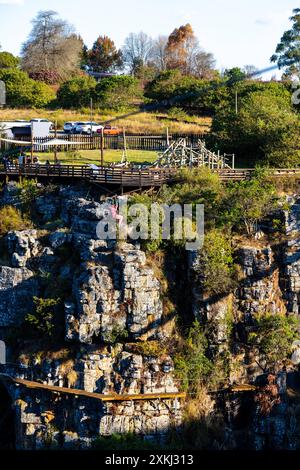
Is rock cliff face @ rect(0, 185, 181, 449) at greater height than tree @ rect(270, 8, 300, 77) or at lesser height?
lesser

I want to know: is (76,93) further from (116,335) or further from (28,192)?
(116,335)

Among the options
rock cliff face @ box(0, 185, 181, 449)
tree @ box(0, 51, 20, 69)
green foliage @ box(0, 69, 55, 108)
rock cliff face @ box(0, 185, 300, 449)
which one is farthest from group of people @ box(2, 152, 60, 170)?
tree @ box(0, 51, 20, 69)

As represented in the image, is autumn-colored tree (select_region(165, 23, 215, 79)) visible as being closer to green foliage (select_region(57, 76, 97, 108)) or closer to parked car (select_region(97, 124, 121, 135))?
green foliage (select_region(57, 76, 97, 108))

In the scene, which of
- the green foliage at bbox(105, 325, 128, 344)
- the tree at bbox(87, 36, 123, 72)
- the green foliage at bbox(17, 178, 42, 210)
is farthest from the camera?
the tree at bbox(87, 36, 123, 72)

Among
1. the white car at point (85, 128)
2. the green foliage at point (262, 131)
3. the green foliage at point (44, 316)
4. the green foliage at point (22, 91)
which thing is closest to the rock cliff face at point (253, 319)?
the green foliage at point (44, 316)

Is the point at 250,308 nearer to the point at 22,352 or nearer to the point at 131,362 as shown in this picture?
the point at 131,362

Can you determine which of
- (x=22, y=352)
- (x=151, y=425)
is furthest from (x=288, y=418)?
(x=22, y=352)

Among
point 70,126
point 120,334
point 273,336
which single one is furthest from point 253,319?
point 70,126
